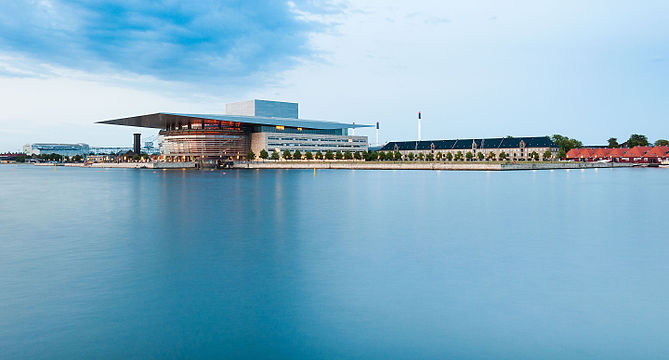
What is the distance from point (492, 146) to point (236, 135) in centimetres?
6232

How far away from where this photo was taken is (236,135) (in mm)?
121250

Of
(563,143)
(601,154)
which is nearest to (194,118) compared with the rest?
(563,143)

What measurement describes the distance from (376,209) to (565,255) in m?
11.6

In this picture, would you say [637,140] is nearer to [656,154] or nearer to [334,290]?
[656,154]

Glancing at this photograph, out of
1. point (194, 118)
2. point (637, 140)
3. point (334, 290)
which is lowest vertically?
point (334, 290)

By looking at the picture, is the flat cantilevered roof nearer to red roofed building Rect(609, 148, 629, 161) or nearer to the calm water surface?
red roofed building Rect(609, 148, 629, 161)

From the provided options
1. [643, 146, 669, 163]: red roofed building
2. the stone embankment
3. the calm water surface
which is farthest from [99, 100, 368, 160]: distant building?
the calm water surface

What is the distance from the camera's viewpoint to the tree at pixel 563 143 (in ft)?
382

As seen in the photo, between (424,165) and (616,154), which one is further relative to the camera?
(616,154)

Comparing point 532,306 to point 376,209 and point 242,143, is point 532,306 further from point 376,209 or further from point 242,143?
point 242,143

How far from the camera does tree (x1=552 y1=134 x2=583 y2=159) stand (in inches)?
4578

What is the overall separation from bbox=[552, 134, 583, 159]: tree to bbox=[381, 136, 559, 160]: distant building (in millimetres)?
1631

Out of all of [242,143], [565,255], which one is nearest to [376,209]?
[565,255]

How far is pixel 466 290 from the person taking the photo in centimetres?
852
